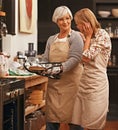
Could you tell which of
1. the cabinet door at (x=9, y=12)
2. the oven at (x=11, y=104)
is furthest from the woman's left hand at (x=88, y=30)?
the cabinet door at (x=9, y=12)

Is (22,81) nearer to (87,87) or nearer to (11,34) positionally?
(87,87)

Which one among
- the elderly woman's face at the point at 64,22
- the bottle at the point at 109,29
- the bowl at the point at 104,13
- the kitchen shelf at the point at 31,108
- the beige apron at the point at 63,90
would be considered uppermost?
the bowl at the point at 104,13

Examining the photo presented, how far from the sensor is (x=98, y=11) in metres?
6.86

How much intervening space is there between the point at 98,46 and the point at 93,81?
1.03ft

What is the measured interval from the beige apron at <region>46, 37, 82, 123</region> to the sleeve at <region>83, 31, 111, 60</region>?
30 centimetres

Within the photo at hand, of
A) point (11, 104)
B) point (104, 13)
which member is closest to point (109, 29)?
point (104, 13)

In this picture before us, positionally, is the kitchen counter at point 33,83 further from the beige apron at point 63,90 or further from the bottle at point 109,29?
the bottle at point 109,29

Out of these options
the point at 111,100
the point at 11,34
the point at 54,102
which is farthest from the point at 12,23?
the point at 111,100

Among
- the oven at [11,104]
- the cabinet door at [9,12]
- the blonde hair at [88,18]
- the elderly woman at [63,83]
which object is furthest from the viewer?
the cabinet door at [9,12]

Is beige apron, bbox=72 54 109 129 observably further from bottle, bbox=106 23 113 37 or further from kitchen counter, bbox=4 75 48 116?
bottle, bbox=106 23 113 37

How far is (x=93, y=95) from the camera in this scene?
3.36m

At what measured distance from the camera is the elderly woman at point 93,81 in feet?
11.0

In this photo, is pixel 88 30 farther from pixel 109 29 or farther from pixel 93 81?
pixel 109 29

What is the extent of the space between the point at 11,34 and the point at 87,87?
1.13 m
